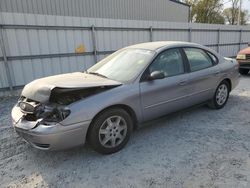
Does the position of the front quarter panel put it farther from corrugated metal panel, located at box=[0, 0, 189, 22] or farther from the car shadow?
corrugated metal panel, located at box=[0, 0, 189, 22]

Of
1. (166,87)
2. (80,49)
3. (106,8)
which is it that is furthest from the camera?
(106,8)

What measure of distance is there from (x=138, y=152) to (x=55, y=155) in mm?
1227

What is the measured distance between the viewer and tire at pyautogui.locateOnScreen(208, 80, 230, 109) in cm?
487

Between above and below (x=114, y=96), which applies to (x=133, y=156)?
below

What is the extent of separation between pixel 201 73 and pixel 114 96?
2.10 meters

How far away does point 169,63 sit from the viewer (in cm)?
394

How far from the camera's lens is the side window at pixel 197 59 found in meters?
4.27

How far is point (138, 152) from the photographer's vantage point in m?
3.31

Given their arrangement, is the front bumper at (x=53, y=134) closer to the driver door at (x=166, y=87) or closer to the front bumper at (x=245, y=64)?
the driver door at (x=166, y=87)

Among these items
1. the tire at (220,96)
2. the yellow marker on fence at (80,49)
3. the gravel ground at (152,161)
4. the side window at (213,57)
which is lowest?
the gravel ground at (152,161)

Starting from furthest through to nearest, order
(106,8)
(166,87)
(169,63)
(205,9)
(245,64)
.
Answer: (205,9)
(106,8)
(245,64)
(169,63)
(166,87)

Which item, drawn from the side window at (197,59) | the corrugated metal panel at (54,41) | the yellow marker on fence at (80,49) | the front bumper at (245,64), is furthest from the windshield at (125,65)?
the front bumper at (245,64)

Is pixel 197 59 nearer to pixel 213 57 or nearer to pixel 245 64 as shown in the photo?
pixel 213 57

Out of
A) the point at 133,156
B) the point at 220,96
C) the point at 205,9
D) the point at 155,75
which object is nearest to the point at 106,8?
the point at 220,96
